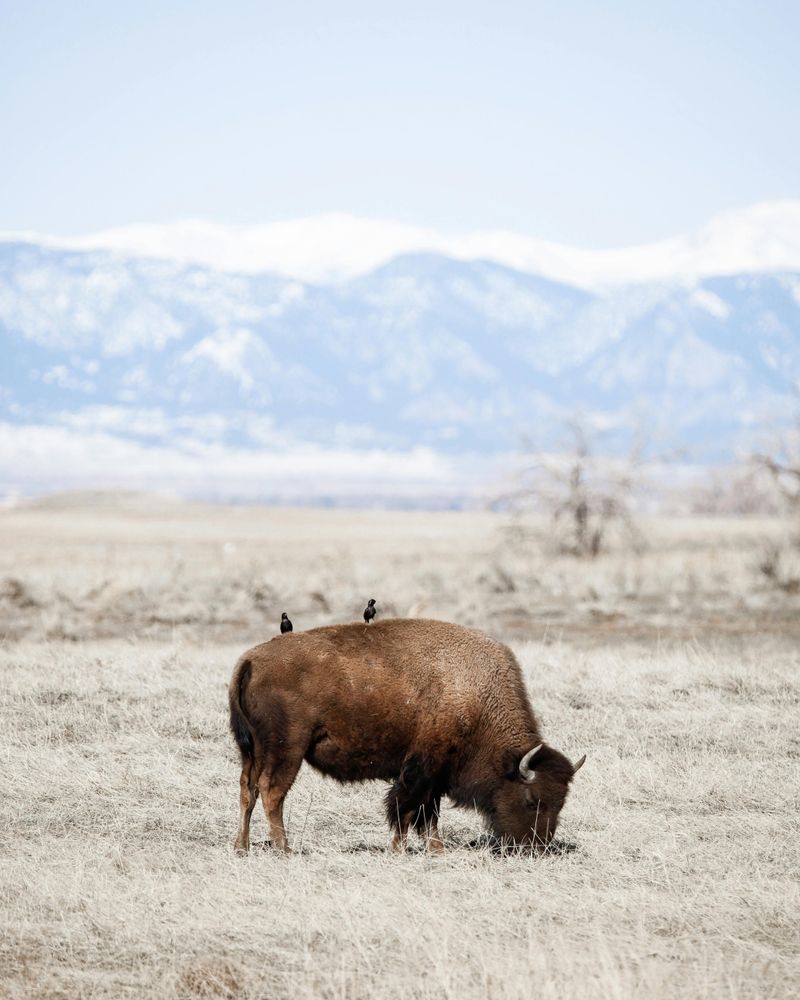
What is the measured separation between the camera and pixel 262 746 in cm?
818

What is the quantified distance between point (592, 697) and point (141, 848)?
222 inches

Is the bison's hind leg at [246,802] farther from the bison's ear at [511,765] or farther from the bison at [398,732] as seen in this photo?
the bison's ear at [511,765]

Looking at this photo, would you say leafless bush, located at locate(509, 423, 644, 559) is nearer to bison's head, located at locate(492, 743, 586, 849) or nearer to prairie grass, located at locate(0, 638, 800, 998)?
prairie grass, located at locate(0, 638, 800, 998)

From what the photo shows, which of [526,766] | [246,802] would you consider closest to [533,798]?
[526,766]

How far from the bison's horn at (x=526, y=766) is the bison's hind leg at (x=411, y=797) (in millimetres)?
544

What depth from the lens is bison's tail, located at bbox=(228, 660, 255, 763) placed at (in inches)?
325

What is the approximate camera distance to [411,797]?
828 cm

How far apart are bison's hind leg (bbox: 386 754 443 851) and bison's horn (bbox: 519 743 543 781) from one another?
54cm

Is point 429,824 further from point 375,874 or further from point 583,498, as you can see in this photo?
point 583,498

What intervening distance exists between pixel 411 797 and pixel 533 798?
2.43 ft

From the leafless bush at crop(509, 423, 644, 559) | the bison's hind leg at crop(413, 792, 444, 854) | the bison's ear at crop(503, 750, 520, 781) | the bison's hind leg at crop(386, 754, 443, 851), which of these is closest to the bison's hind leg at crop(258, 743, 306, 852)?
the bison's hind leg at crop(386, 754, 443, 851)

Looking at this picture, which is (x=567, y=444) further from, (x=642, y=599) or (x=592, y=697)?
(x=592, y=697)

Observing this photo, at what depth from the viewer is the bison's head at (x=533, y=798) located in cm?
807

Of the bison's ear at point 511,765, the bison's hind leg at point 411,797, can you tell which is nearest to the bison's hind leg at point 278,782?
the bison's hind leg at point 411,797
